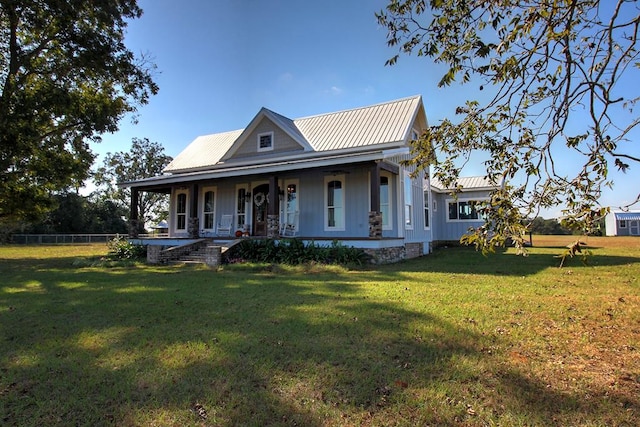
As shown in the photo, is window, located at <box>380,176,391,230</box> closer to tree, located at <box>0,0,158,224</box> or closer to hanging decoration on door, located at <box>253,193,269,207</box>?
hanging decoration on door, located at <box>253,193,269,207</box>

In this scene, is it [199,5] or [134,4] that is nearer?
[199,5]

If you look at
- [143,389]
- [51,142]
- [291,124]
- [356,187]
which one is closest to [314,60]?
[356,187]

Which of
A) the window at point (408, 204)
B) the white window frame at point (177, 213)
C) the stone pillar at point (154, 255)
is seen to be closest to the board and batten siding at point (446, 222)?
the window at point (408, 204)

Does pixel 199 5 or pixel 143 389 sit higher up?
pixel 199 5

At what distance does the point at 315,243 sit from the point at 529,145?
378 inches

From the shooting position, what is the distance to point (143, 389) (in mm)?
3150

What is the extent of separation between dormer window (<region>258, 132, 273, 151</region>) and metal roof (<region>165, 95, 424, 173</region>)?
1.83 ft

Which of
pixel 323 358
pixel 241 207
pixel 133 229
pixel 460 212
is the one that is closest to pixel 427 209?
pixel 460 212

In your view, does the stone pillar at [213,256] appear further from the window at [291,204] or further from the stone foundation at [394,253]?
the stone foundation at [394,253]

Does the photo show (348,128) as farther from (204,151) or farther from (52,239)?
(52,239)

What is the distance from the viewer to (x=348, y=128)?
1641cm

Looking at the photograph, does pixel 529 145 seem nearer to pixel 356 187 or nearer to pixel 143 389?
pixel 143 389

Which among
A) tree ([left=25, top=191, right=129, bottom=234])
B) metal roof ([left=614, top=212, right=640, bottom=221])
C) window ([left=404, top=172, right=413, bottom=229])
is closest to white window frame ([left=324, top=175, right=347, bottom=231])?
window ([left=404, top=172, right=413, bottom=229])

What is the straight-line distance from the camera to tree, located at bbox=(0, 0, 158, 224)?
13664 millimetres
